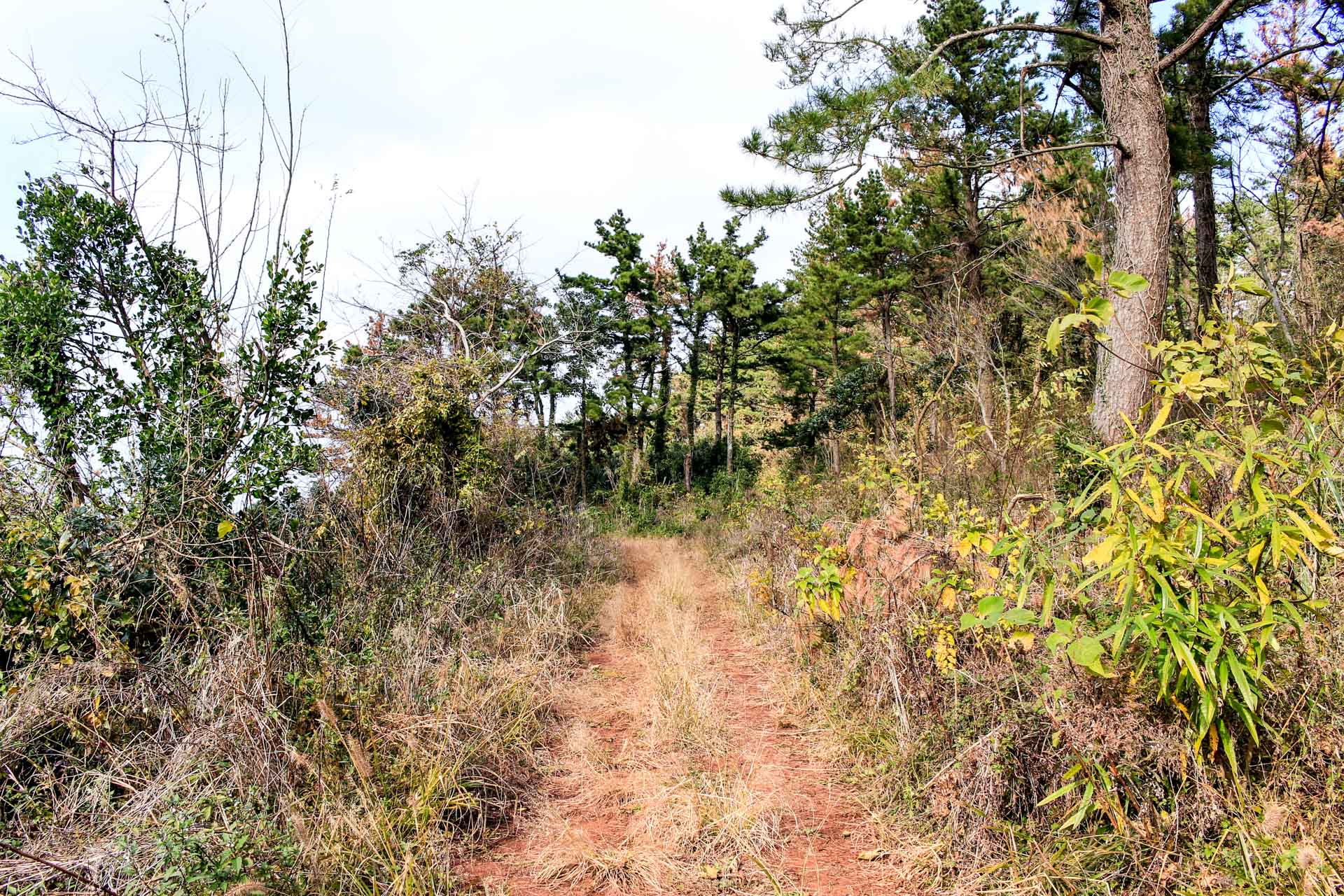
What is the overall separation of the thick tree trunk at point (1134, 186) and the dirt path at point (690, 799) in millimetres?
3555

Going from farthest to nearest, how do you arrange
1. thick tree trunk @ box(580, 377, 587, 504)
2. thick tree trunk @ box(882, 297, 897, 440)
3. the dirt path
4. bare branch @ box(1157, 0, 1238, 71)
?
1. thick tree trunk @ box(580, 377, 587, 504)
2. thick tree trunk @ box(882, 297, 897, 440)
3. bare branch @ box(1157, 0, 1238, 71)
4. the dirt path

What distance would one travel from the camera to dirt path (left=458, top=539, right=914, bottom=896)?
271 centimetres

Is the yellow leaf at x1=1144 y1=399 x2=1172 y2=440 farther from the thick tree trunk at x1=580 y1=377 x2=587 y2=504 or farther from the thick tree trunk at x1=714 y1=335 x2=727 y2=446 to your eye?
the thick tree trunk at x1=714 y1=335 x2=727 y2=446

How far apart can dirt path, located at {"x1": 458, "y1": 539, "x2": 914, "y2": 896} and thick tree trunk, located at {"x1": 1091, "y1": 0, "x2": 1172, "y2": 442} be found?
3.55 metres

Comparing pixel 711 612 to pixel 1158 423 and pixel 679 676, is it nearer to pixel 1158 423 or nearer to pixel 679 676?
pixel 679 676

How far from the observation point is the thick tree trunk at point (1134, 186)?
522cm

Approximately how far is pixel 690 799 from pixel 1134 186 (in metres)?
5.75

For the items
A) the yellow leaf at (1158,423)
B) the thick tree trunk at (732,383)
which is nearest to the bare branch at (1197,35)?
the yellow leaf at (1158,423)

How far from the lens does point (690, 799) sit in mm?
3148

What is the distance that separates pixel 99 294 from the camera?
5.07 metres

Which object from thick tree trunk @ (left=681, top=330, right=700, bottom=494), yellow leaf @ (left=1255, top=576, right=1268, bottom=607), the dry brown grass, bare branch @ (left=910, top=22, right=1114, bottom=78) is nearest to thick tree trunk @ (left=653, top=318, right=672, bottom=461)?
thick tree trunk @ (left=681, top=330, right=700, bottom=494)

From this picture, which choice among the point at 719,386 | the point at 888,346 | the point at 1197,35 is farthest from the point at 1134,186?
the point at 719,386

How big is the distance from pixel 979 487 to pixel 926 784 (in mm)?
3190

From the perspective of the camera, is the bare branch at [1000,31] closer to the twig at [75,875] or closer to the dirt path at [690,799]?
the dirt path at [690,799]
